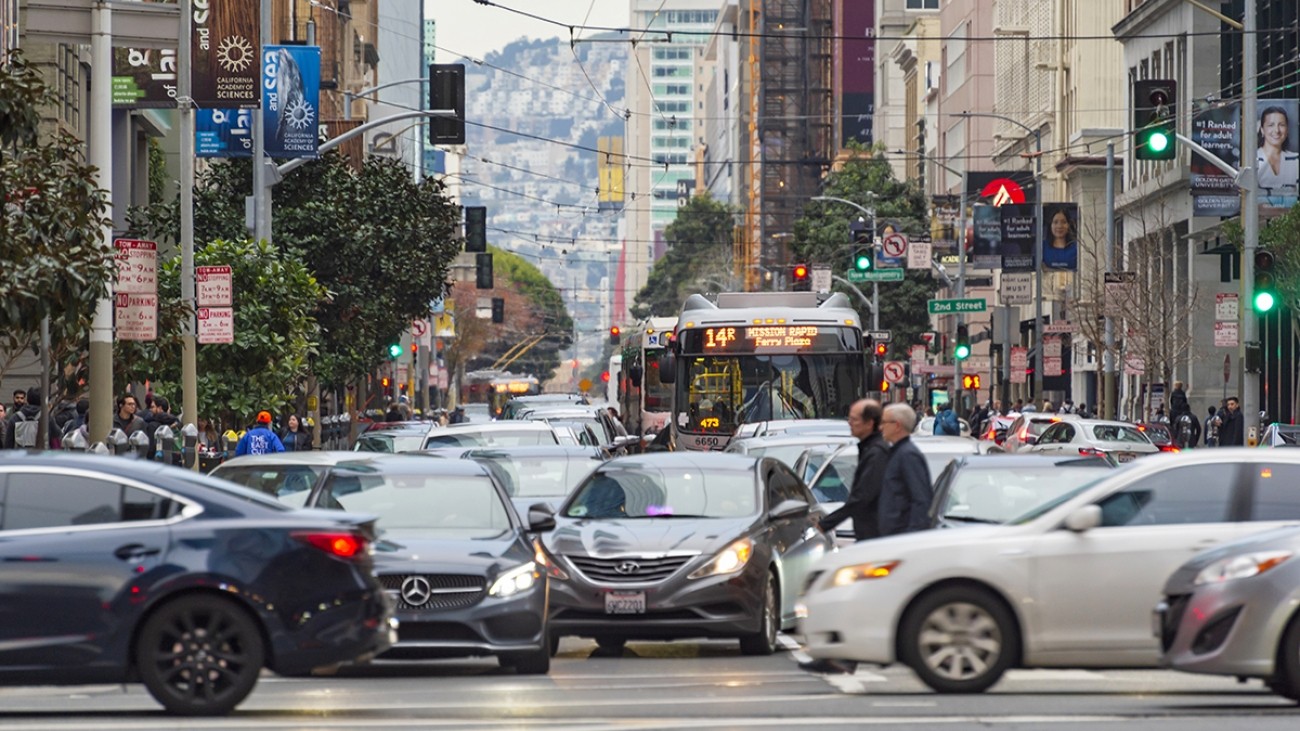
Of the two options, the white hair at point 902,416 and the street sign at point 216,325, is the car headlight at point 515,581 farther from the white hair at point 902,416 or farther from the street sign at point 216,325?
the street sign at point 216,325

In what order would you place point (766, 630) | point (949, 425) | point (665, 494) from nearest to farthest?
1. point (766, 630)
2. point (665, 494)
3. point (949, 425)

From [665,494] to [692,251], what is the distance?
539 feet

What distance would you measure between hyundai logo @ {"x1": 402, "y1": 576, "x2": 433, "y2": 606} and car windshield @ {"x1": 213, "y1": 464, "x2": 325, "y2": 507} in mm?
2450

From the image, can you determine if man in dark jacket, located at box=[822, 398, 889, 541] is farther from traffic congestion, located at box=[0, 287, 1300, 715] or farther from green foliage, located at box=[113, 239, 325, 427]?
green foliage, located at box=[113, 239, 325, 427]

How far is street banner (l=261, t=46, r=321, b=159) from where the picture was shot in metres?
38.9

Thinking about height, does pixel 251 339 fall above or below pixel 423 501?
above

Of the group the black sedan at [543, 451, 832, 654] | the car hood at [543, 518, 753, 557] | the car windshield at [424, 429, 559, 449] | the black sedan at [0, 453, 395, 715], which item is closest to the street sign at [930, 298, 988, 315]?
the car windshield at [424, 429, 559, 449]

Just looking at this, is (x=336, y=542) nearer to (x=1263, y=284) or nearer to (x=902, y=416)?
(x=902, y=416)

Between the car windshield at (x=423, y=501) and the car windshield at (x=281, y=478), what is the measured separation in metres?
0.70

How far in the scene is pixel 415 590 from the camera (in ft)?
48.2

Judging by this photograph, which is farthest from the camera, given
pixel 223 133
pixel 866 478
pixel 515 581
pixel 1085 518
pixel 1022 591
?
pixel 223 133

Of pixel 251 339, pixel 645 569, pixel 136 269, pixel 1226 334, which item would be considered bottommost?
pixel 645 569

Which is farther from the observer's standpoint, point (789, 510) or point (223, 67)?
point (223, 67)

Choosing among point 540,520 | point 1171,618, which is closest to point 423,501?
point 540,520
